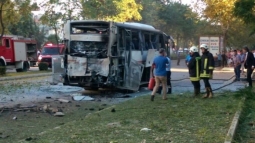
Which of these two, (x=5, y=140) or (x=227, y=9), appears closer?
(x=5, y=140)

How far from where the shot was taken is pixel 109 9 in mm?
40312

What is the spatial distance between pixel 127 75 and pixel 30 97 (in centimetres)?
424

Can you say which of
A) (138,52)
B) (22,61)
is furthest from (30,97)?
(22,61)

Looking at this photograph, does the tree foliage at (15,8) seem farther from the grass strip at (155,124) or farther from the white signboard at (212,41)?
the grass strip at (155,124)

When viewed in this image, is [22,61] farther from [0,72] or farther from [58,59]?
[58,59]

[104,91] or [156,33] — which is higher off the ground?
[156,33]

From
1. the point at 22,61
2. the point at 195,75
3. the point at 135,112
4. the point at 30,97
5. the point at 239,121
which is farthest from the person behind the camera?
the point at 22,61

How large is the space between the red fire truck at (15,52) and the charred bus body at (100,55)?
54.3ft

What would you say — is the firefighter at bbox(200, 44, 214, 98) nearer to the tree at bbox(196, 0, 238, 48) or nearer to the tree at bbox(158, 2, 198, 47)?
the tree at bbox(196, 0, 238, 48)

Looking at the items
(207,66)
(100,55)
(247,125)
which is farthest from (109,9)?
(247,125)

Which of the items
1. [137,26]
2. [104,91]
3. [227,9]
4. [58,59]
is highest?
[227,9]

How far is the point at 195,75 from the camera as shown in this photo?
1461 cm

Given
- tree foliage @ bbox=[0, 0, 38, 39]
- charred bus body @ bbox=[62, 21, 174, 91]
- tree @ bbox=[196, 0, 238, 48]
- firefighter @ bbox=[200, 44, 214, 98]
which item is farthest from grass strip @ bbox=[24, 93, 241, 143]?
tree @ bbox=[196, 0, 238, 48]

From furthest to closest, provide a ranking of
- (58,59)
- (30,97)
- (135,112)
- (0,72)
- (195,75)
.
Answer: (0,72) → (58,59) → (30,97) → (195,75) → (135,112)
